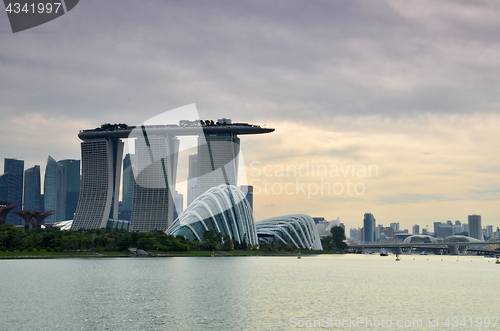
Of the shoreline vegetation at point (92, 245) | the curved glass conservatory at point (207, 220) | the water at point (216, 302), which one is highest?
the curved glass conservatory at point (207, 220)

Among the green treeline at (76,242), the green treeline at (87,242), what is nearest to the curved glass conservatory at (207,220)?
the green treeline at (87,242)

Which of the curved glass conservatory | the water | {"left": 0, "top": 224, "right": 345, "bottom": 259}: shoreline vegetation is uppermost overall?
the curved glass conservatory

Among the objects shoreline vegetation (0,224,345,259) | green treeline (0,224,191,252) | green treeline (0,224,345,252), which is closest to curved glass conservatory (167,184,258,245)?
shoreline vegetation (0,224,345,259)

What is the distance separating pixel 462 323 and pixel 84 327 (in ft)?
91.9

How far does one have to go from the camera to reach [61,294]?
2158 inches

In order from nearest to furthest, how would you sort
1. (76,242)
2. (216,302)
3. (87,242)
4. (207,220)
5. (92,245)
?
(216,302) → (76,242) → (87,242) → (92,245) → (207,220)

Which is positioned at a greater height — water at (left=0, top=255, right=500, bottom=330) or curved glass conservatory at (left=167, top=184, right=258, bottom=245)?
curved glass conservatory at (left=167, top=184, right=258, bottom=245)

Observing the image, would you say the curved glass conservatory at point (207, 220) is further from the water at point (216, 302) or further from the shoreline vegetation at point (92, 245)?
the water at point (216, 302)

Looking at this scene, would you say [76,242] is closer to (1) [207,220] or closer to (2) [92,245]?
(2) [92,245]

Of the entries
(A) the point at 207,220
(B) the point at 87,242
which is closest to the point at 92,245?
(B) the point at 87,242

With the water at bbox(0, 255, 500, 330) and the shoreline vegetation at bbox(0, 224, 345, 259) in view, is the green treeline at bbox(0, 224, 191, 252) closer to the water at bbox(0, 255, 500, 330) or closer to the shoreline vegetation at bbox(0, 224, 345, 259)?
the shoreline vegetation at bbox(0, 224, 345, 259)

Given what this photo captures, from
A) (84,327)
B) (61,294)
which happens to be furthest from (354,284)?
(84,327)

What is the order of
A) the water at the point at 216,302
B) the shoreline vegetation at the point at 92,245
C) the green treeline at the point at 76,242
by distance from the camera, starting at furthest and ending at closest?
the green treeline at the point at 76,242 → the shoreline vegetation at the point at 92,245 → the water at the point at 216,302

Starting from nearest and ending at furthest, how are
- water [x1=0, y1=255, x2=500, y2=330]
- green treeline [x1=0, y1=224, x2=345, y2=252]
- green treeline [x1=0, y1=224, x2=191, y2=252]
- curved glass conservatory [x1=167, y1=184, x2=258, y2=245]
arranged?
water [x1=0, y1=255, x2=500, y2=330]
green treeline [x1=0, y1=224, x2=191, y2=252]
green treeline [x1=0, y1=224, x2=345, y2=252]
curved glass conservatory [x1=167, y1=184, x2=258, y2=245]
